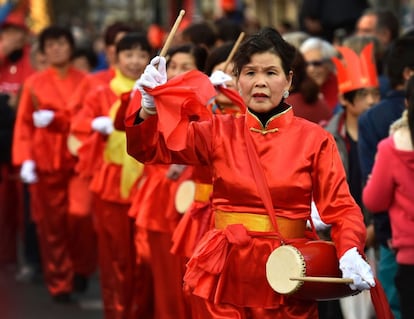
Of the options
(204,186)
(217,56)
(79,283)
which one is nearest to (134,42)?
(217,56)

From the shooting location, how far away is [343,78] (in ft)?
28.9

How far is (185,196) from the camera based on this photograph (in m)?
8.54

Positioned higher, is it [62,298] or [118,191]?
[118,191]

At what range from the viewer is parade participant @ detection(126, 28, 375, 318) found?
6.18 meters

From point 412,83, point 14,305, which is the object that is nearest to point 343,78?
point 412,83

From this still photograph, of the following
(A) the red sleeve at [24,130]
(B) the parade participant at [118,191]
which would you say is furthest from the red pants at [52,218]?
(B) the parade participant at [118,191]

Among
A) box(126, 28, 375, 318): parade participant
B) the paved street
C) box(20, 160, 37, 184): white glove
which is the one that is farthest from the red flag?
box(20, 160, 37, 184): white glove

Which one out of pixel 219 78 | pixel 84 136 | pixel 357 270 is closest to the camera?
pixel 357 270

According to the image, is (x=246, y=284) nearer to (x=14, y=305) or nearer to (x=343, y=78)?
(x=343, y=78)

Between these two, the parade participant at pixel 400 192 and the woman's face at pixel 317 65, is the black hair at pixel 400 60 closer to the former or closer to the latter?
the parade participant at pixel 400 192

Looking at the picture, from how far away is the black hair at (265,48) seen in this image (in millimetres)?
6348

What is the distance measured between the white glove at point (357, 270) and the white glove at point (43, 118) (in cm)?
603

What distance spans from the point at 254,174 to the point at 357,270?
0.65 metres

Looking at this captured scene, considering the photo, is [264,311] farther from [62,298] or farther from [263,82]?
[62,298]
